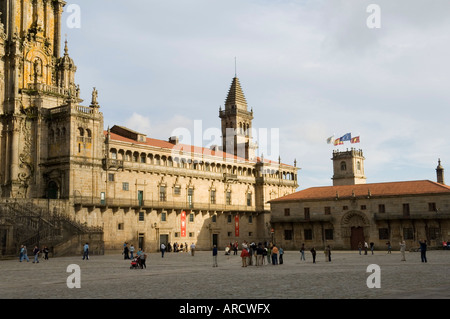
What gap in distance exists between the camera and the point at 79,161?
54.3m

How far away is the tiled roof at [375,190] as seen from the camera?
59719 mm

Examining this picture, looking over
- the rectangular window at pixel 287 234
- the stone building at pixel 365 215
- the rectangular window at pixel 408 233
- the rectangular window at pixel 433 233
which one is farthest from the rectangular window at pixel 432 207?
the rectangular window at pixel 287 234

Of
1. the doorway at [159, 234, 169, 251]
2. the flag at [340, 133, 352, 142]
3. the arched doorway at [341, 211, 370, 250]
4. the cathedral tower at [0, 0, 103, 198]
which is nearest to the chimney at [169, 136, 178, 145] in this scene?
the doorway at [159, 234, 169, 251]

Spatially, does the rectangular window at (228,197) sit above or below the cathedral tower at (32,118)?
below

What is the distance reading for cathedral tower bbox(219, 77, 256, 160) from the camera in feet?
317

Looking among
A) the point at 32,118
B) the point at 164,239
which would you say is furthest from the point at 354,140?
the point at 32,118

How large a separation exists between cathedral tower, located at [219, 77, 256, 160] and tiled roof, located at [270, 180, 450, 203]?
2748cm

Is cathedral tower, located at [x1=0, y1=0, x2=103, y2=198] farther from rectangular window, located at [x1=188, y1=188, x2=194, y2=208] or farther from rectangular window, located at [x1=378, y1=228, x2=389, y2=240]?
rectangular window, located at [x1=378, y1=228, x2=389, y2=240]

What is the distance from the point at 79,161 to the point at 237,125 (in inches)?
1805

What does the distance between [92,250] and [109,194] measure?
32.6 ft

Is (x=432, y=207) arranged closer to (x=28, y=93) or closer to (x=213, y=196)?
(x=213, y=196)

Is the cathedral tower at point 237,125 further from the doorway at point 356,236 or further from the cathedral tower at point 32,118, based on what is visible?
the cathedral tower at point 32,118
